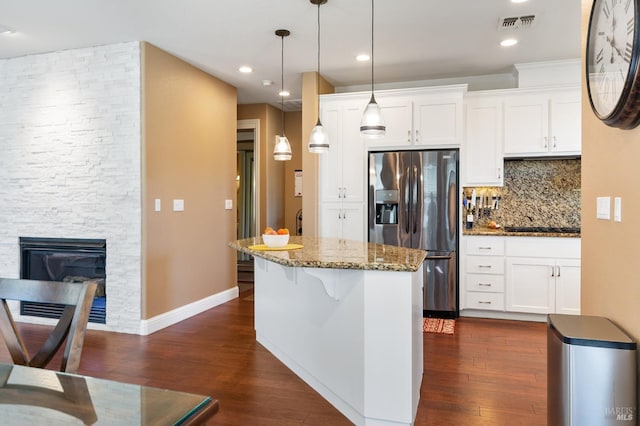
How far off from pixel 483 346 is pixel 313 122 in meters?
2.94

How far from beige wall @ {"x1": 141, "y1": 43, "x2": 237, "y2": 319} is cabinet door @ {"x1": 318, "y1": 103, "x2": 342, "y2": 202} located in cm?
131

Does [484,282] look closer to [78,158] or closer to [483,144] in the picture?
[483,144]

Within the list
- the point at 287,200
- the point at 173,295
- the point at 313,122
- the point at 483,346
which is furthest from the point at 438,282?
the point at 287,200

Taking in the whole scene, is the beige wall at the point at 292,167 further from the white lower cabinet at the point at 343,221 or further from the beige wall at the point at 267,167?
the white lower cabinet at the point at 343,221

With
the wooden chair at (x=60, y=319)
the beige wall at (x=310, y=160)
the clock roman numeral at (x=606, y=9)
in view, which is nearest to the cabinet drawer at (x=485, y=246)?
the beige wall at (x=310, y=160)

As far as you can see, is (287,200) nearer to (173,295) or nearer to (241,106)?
(241,106)

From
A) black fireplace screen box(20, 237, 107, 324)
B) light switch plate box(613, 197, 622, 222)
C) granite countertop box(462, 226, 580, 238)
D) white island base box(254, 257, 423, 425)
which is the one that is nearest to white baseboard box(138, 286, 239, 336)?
black fireplace screen box(20, 237, 107, 324)

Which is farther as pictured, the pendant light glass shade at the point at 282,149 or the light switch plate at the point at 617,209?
the pendant light glass shade at the point at 282,149

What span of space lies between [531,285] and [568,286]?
34 cm

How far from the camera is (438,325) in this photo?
4445 mm

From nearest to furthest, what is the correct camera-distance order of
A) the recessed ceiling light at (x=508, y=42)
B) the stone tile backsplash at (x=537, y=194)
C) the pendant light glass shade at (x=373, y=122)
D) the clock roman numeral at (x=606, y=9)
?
1. the clock roman numeral at (x=606, y=9)
2. the pendant light glass shade at (x=373, y=122)
3. the recessed ceiling light at (x=508, y=42)
4. the stone tile backsplash at (x=537, y=194)

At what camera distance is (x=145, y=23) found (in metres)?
3.72

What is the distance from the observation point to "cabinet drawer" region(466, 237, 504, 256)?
15.2 ft

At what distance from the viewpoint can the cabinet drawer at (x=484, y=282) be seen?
4.66 meters
